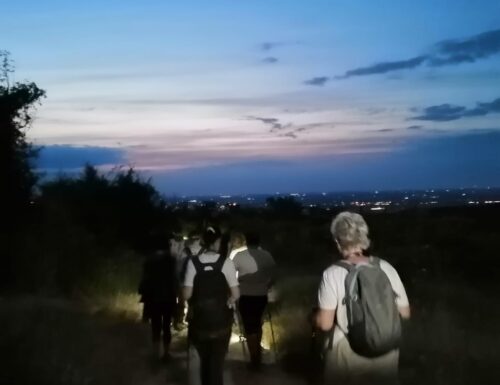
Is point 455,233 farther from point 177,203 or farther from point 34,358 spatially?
point 34,358

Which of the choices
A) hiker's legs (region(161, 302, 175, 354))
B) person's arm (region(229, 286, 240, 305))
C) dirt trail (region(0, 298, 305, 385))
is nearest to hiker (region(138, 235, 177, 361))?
hiker's legs (region(161, 302, 175, 354))

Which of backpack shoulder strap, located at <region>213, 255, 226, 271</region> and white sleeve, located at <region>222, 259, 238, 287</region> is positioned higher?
backpack shoulder strap, located at <region>213, 255, 226, 271</region>

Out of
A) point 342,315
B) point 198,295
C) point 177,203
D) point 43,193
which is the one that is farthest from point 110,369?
point 177,203

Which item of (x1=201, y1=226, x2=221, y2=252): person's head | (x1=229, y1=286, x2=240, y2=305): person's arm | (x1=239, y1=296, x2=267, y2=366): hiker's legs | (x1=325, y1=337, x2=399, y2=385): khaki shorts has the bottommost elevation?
(x1=239, y1=296, x2=267, y2=366): hiker's legs

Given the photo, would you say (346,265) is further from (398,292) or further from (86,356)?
(86,356)

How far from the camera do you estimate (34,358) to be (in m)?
9.60

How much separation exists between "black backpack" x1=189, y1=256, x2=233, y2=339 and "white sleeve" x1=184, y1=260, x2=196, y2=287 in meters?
0.03

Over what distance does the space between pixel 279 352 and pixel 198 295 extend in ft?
18.3

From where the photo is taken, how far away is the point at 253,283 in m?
11.3

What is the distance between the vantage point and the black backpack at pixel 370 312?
5.52 metres

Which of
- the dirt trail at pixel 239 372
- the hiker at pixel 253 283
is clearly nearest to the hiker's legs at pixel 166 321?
the dirt trail at pixel 239 372

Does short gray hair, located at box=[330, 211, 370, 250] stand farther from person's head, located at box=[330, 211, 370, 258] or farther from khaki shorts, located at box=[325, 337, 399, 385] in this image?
khaki shorts, located at box=[325, 337, 399, 385]

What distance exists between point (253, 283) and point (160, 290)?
1361mm

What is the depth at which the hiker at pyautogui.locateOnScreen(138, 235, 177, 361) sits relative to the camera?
11898 mm
